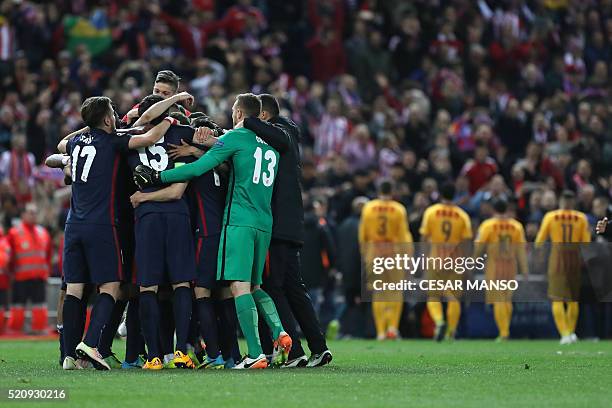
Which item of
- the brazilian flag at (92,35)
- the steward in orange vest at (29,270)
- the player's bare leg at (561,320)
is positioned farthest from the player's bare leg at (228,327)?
the brazilian flag at (92,35)

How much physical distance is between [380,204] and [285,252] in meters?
8.89

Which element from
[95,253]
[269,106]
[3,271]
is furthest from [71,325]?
[3,271]

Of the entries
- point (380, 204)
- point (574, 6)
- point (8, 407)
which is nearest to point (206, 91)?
point (380, 204)

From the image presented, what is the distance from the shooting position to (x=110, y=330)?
12547 millimetres

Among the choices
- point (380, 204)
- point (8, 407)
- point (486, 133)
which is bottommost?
point (8, 407)

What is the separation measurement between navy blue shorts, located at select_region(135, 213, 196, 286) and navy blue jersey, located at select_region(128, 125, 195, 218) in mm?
57

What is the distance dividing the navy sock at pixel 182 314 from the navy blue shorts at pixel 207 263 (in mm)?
192

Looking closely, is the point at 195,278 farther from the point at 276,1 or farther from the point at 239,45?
the point at 276,1

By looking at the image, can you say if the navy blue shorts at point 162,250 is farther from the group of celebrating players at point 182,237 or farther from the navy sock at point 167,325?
the navy sock at point 167,325

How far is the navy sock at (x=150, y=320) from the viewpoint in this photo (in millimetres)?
11625

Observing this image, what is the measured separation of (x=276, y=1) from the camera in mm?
28859

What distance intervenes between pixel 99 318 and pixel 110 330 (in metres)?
0.90

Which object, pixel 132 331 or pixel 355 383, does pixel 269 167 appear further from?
pixel 355 383

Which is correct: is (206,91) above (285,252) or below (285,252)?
above
